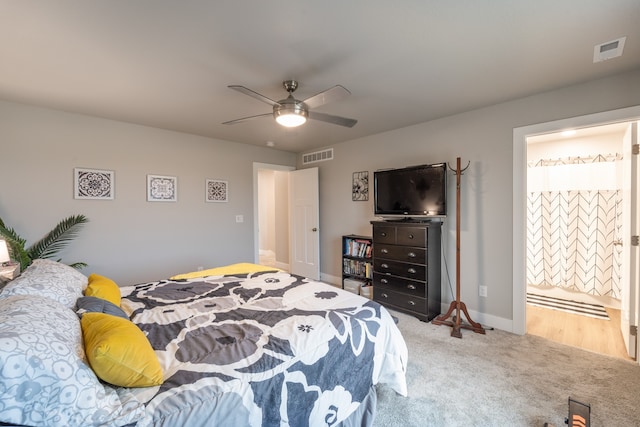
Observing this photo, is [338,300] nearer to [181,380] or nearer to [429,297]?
[181,380]

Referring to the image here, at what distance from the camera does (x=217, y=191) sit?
4.33 m

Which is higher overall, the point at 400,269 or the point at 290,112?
the point at 290,112

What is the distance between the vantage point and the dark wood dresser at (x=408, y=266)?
320 cm

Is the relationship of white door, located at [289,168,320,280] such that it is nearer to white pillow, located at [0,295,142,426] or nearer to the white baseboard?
the white baseboard


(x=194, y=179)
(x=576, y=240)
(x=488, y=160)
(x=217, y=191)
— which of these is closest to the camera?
(x=488, y=160)

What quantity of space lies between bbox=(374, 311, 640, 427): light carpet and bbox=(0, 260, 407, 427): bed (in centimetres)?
26

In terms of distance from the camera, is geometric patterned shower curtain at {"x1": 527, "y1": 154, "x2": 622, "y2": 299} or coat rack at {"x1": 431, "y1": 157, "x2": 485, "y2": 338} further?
geometric patterned shower curtain at {"x1": 527, "y1": 154, "x2": 622, "y2": 299}

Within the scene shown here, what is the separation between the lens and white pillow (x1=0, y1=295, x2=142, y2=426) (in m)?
0.77

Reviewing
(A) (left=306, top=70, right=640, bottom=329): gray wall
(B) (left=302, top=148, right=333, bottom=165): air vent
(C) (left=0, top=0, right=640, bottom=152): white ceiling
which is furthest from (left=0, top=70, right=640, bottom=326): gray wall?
(B) (left=302, top=148, right=333, bottom=165): air vent

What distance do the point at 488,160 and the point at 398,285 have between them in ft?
5.86

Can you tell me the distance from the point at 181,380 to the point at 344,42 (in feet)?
6.89

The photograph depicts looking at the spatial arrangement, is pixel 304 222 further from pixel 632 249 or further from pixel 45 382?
pixel 45 382

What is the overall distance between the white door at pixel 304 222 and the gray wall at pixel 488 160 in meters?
1.68

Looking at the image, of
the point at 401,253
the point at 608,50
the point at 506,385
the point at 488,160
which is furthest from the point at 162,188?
the point at 608,50
